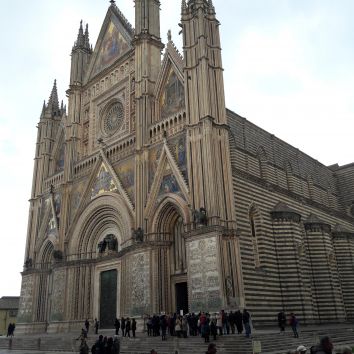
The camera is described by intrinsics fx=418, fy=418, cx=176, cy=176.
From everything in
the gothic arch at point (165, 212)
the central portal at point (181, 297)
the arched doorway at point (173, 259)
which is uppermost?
the gothic arch at point (165, 212)

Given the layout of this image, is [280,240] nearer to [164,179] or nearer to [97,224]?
[164,179]

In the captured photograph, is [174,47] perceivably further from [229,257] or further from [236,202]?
[229,257]

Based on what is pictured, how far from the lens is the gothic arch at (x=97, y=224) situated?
2790 cm

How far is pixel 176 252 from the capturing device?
24.3 m

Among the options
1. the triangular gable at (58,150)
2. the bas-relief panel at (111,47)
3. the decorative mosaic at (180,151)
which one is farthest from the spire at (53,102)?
the decorative mosaic at (180,151)

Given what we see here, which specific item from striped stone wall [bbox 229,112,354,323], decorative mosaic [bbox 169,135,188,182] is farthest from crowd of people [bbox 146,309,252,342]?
decorative mosaic [bbox 169,135,188,182]

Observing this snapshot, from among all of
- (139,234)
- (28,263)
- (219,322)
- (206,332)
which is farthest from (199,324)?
(28,263)

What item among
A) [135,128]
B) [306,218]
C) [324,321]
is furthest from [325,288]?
[135,128]

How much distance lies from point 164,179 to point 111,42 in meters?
15.6

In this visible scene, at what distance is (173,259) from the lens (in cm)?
2423

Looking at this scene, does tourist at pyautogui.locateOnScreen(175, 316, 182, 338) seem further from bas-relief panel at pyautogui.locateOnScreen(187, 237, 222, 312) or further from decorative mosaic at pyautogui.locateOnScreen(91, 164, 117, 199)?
decorative mosaic at pyautogui.locateOnScreen(91, 164, 117, 199)

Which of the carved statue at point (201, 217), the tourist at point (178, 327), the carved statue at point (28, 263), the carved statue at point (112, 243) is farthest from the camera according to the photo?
the carved statue at point (28, 263)

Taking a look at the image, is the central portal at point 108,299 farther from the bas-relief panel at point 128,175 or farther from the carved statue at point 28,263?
the carved statue at point 28,263

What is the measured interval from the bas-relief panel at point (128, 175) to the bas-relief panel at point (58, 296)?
7942 millimetres
